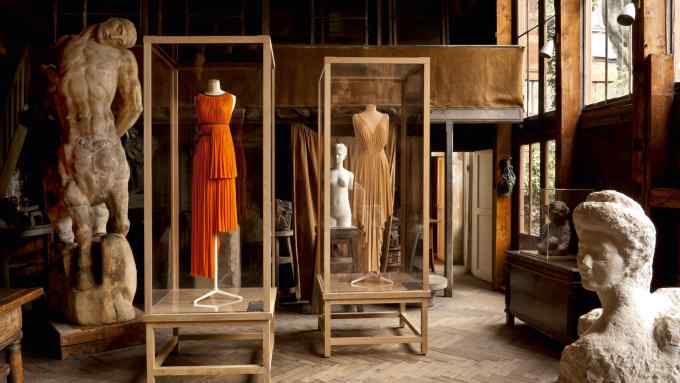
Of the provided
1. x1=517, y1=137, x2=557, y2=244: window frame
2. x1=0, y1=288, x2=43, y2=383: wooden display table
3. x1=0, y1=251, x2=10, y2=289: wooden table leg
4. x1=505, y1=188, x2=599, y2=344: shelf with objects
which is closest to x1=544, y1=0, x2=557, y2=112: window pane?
x1=517, y1=137, x2=557, y2=244: window frame

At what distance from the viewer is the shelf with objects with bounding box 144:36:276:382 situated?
3445 mm

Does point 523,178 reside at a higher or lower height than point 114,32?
lower

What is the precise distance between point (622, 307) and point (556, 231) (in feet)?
7.98

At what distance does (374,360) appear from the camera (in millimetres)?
4215

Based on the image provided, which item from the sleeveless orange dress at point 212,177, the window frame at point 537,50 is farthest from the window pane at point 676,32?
the sleeveless orange dress at point 212,177

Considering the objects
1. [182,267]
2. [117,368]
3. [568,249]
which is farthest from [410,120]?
[117,368]

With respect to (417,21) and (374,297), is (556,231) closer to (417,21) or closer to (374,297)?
(374,297)

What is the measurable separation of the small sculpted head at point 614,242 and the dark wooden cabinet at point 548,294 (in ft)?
6.62

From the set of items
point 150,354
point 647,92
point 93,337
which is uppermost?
point 647,92

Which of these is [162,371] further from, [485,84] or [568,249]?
[485,84]

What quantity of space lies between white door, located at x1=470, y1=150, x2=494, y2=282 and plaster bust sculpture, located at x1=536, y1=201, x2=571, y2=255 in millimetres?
2912

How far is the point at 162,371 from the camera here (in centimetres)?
345

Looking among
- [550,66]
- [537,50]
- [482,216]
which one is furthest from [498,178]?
[537,50]

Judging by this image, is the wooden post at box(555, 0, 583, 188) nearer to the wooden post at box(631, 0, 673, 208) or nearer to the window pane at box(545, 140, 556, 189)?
the window pane at box(545, 140, 556, 189)
